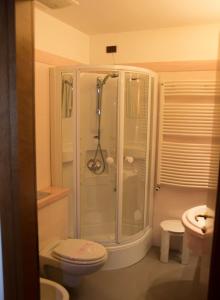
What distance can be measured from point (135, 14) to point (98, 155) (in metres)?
1.44

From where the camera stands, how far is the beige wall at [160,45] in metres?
2.71

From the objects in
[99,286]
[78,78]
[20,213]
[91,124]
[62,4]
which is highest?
[62,4]

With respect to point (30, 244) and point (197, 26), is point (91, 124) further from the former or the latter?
point (30, 244)

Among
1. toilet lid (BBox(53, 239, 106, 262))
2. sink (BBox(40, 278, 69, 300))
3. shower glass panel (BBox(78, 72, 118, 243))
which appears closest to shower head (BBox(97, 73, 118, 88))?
shower glass panel (BBox(78, 72, 118, 243))

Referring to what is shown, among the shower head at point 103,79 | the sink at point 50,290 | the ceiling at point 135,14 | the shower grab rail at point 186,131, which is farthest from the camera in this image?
the shower grab rail at point 186,131

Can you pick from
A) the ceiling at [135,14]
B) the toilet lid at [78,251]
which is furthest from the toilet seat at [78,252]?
the ceiling at [135,14]

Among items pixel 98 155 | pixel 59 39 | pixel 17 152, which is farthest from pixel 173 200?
pixel 17 152

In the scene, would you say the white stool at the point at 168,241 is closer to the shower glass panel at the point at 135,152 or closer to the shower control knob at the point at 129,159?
the shower glass panel at the point at 135,152

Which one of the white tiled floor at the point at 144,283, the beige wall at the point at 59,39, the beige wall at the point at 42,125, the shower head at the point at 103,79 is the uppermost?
the beige wall at the point at 59,39

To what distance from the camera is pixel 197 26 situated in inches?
107

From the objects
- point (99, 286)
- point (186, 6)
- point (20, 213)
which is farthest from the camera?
point (99, 286)

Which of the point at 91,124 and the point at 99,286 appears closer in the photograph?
the point at 99,286

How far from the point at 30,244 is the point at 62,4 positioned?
4.68 ft

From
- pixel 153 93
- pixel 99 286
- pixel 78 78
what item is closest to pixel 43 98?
pixel 78 78
